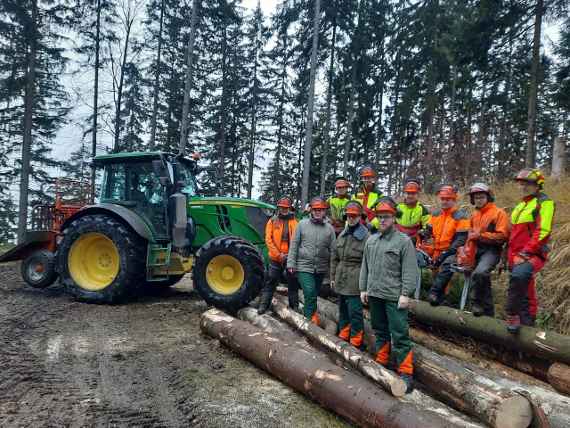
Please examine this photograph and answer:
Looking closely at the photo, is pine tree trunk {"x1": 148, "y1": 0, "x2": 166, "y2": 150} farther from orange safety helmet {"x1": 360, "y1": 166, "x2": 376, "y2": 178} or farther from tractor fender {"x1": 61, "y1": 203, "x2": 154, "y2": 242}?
orange safety helmet {"x1": 360, "y1": 166, "x2": 376, "y2": 178}

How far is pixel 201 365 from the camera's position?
14.2ft

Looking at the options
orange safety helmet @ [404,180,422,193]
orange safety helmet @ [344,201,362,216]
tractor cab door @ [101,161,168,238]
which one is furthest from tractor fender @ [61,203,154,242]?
orange safety helmet @ [404,180,422,193]

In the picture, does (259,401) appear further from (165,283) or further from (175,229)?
(165,283)

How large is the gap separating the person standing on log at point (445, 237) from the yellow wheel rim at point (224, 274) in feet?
9.23

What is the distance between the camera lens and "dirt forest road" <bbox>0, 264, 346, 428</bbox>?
321 cm

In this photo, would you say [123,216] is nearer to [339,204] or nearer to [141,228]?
[141,228]

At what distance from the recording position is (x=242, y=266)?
5902 mm

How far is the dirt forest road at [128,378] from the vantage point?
3213 millimetres

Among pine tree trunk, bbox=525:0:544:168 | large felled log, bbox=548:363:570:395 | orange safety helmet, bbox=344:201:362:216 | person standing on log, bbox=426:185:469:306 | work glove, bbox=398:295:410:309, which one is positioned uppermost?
pine tree trunk, bbox=525:0:544:168

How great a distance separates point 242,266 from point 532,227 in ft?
12.2

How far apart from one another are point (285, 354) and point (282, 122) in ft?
80.1

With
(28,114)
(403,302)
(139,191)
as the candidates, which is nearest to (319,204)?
(403,302)

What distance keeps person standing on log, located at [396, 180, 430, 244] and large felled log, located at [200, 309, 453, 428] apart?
116 inches

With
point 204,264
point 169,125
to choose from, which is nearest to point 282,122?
point 169,125
